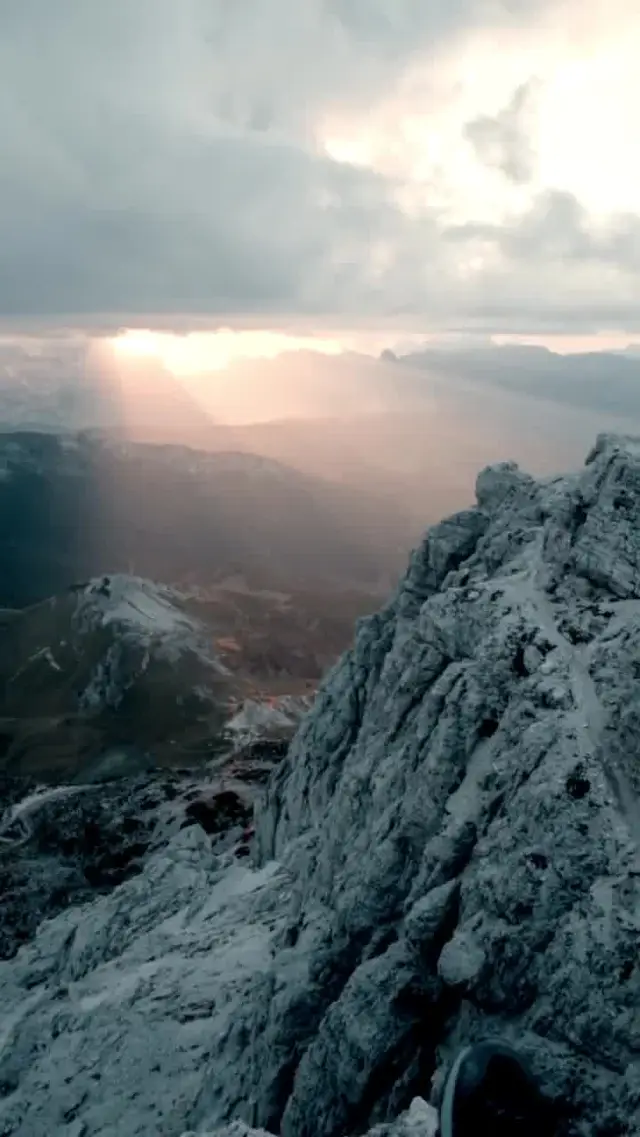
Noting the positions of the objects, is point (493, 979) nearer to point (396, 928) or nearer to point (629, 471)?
point (396, 928)

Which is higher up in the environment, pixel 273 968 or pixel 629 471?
pixel 629 471

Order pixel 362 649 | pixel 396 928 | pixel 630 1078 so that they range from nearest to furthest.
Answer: pixel 630 1078, pixel 396 928, pixel 362 649

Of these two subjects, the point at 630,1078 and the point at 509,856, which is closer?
the point at 630,1078

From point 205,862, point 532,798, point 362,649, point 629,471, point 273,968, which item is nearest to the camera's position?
point 532,798

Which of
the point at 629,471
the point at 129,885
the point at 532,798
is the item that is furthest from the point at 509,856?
the point at 129,885

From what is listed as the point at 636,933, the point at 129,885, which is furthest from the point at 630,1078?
the point at 129,885

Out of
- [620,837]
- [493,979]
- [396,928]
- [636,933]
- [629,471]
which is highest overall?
[629,471]
